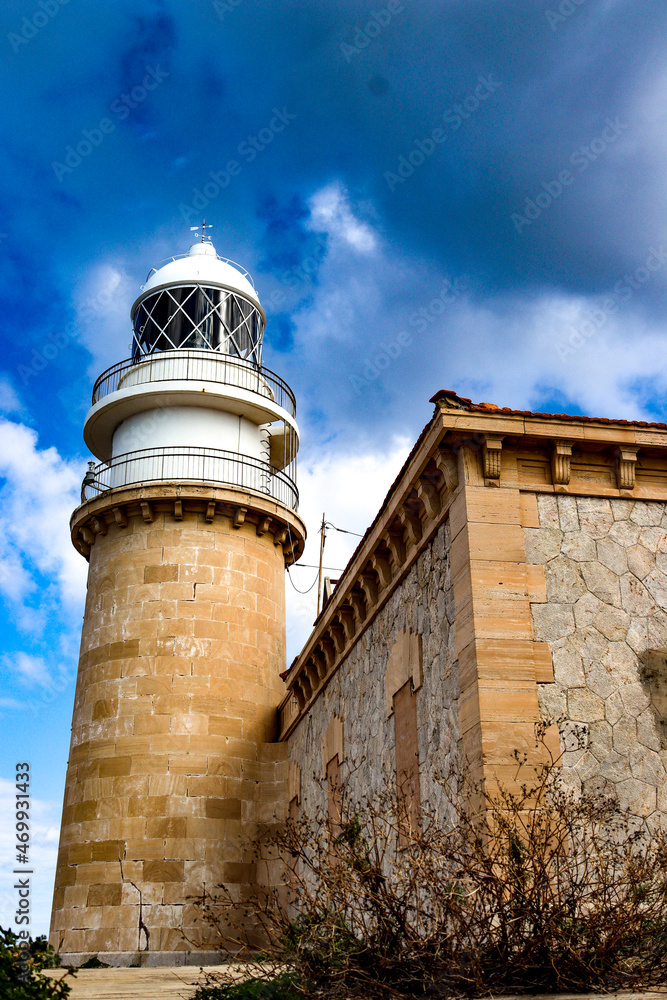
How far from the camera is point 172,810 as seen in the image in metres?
17.0

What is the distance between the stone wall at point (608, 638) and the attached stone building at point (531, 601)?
0.5 inches

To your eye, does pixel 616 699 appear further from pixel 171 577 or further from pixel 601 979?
pixel 171 577

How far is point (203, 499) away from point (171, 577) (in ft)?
5.57

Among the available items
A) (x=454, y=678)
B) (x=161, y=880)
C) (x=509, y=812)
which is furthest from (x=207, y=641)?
(x=509, y=812)

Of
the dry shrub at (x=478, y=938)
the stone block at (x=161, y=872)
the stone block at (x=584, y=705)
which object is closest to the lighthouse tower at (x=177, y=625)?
the stone block at (x=161, y=872)

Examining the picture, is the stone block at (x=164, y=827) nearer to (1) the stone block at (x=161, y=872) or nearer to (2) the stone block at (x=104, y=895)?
(1) the stone block at (x=161, y=872)

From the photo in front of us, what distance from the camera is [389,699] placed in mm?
10844

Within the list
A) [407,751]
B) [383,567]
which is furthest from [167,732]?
[407,751]

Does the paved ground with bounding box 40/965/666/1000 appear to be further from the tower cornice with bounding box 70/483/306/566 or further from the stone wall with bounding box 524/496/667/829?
the tower cornice with bounding box 70/483/306/566

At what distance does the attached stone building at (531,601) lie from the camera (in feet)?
26.2

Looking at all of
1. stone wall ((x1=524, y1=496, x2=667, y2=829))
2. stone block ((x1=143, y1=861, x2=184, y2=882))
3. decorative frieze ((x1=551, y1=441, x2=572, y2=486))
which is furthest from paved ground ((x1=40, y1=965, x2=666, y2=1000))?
decorative frieze ((x1=551, y1=441, x2=572, y2=486))

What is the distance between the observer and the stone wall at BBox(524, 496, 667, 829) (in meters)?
8.00

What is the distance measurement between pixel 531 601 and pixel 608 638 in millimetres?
785

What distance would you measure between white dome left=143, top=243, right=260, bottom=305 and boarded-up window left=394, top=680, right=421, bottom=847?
44.3ft
